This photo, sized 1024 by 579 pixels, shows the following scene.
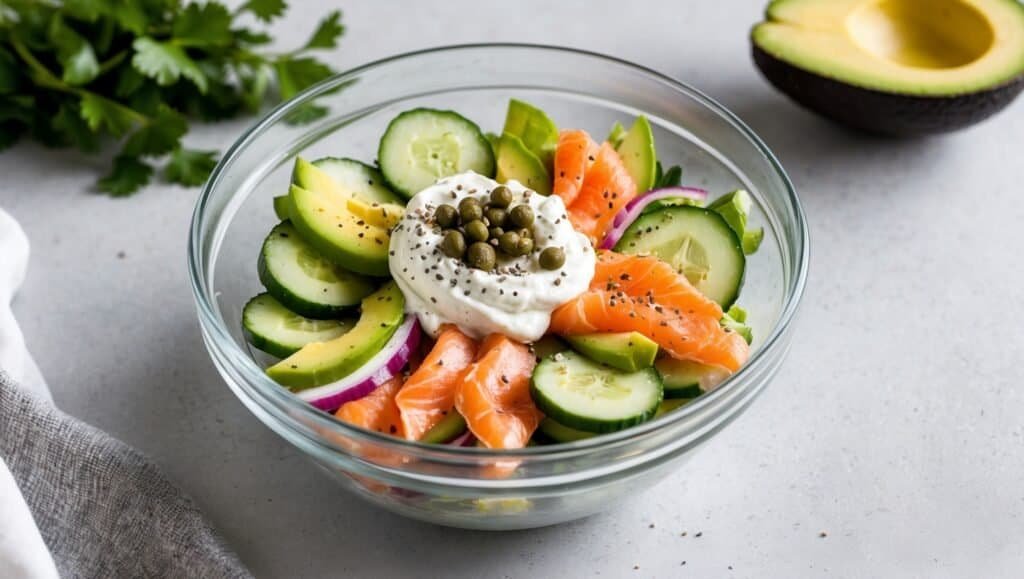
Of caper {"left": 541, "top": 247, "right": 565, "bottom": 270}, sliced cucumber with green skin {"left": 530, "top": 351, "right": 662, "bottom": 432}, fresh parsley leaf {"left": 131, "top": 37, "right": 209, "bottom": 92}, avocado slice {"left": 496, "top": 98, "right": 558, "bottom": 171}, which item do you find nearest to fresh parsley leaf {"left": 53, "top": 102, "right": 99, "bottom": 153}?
fresh parsley leaf {"left": 131, "top": 37, "right": 209, "bottom": 92}

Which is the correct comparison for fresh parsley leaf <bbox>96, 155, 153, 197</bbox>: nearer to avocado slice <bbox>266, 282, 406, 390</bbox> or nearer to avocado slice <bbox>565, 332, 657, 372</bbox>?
avocado slice <bbox>266, 282, 406, 390</bbox>

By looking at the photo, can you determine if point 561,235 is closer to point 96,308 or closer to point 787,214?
point 787,214

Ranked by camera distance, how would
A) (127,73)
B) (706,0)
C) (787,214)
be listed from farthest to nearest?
1. (706,0)
2. (127,73)
3. (787,214)

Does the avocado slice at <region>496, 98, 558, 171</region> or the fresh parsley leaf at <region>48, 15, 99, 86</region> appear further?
the fresh parsley leaf at <region>48, 15, 99, 86</region>

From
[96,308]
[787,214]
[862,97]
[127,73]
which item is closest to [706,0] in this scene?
[862,97]

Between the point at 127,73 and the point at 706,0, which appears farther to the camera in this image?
the point at 706,0

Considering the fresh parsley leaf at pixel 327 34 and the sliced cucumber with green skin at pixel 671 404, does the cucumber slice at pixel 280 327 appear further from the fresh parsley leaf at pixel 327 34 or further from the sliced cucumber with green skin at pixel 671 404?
the fresh parsley leaf at pixel 327 34
